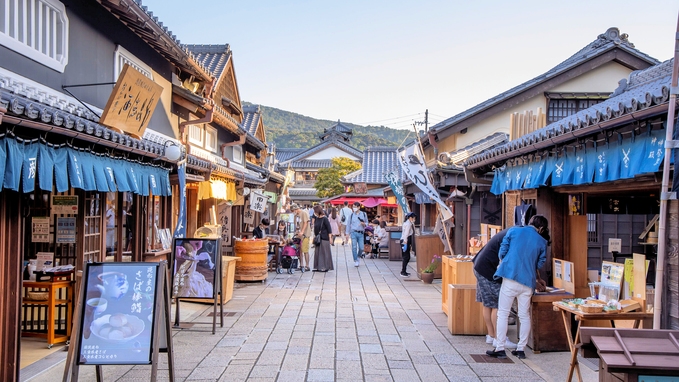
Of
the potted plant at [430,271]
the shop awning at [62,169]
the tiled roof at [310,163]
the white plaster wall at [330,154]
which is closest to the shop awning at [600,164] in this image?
the shop awning at [62,169]

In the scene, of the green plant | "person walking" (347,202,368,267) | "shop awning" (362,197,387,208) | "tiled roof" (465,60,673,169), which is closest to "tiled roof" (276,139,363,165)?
"shop awning" (362,197,387,208)

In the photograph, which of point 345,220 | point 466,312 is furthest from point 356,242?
point 466,312

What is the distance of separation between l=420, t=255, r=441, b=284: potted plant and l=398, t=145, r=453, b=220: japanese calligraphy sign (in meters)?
2.96

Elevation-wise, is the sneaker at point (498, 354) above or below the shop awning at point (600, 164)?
below

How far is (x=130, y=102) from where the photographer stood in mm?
8070

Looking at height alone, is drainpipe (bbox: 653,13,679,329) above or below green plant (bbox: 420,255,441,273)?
above

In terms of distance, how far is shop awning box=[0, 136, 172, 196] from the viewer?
534cm

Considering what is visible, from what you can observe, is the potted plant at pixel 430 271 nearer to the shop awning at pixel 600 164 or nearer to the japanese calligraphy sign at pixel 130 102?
the shop awning at pixel 600 164

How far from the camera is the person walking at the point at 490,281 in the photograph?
8.16 meters

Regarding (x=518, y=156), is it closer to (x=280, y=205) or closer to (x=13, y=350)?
(x=13, y=350)

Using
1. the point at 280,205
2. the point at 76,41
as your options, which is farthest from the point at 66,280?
the point at 280,205

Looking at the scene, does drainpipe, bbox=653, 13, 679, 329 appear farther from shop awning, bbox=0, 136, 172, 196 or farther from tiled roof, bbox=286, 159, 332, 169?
tiled roof, bbox=286, 159, 332, 169

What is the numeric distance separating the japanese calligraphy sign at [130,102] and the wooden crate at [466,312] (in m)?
5.59

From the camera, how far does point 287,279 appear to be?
632 inches
